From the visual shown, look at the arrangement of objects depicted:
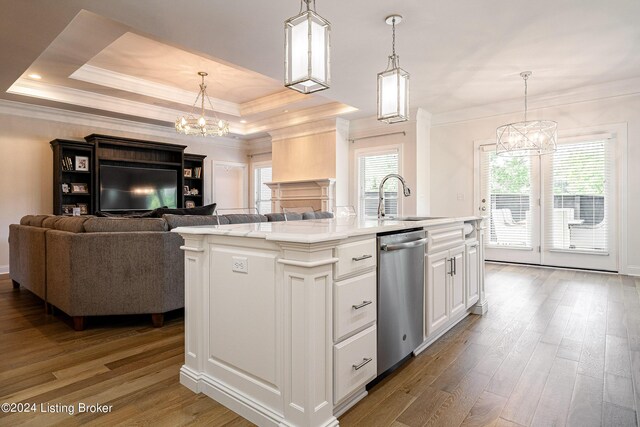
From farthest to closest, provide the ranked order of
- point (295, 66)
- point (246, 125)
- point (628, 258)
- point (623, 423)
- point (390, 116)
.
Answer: point (246, 125) < point (628, 258) < point (390, 116) < point (295, 66) < point (623, 423)

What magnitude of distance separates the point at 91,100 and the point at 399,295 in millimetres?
5927

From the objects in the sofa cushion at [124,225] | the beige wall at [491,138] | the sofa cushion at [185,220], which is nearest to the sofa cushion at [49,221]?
the sofa cushion at [124,225]

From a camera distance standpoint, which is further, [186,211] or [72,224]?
[186,211]

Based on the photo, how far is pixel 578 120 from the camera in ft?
16.7

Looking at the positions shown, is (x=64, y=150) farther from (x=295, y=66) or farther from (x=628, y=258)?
(x=628, y=258)

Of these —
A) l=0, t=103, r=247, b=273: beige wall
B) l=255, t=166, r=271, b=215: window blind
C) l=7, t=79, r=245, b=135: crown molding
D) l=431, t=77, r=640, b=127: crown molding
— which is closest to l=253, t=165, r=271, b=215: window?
l=255, t=166, r=271, b=215: window blind

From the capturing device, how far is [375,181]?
22.1 feet

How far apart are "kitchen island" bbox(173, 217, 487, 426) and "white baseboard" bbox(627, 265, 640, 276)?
457 cm

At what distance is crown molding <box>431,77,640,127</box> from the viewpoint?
4.75m

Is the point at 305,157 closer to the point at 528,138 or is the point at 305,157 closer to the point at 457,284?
the point at 528,138

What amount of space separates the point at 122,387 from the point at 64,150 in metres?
5.21

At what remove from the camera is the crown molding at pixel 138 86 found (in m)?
4.93

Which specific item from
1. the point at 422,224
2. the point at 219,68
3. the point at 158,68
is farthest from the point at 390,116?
the point at 158,68

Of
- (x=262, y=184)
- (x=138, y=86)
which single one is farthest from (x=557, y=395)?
(x=262, y=184)
